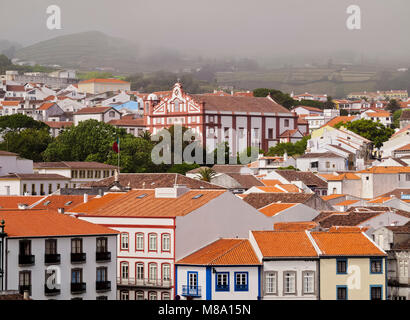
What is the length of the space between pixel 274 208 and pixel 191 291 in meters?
16.9

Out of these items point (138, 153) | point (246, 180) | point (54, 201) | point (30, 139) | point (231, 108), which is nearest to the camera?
point (54, 201)

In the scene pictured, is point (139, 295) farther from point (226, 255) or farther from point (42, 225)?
point (42, 225)

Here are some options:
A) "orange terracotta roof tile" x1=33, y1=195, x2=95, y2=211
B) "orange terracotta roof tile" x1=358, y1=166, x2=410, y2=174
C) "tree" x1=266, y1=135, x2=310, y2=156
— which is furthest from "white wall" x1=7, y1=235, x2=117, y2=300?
"tree" x1=266, y1=135, x2=310, y2=156

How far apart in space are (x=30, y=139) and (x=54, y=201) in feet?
221

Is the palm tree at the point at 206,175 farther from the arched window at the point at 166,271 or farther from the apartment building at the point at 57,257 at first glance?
the apartment building at the point at 57,257

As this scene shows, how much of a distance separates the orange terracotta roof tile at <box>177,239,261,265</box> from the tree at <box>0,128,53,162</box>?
78530mm

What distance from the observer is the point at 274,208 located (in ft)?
202

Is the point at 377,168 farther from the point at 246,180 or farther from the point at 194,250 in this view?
the point at 194,250

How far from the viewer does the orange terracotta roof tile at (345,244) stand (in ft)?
150

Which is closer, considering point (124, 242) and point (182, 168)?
point (124, 242)

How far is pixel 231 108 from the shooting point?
6481 inches

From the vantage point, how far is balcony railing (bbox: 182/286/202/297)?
147ft

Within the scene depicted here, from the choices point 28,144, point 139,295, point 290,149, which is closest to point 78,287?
point 139,295
